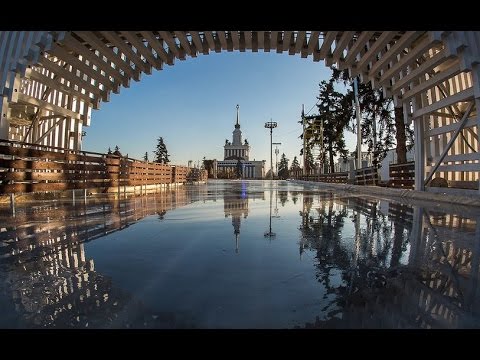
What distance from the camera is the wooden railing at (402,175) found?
45.4 feet

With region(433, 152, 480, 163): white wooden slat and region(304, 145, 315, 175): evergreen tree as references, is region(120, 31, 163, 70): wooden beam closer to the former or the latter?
region(433, 152, 480, 163): white wooden slat

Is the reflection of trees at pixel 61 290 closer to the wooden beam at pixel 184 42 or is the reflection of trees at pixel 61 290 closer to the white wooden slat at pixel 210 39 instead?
the wooden beam at pixel 184 42

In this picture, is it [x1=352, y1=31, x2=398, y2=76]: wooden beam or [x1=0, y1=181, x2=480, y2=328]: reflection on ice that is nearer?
[x1=0, y1=181, x2=480, y2=328]: reflection on ice

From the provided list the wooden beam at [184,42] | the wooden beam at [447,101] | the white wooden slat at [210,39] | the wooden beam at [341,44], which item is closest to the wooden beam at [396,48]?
the wooden beam at [341,44]

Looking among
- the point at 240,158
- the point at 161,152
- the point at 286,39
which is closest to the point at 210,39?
the point at 286,39

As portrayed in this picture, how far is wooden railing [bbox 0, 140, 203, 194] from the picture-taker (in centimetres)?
832

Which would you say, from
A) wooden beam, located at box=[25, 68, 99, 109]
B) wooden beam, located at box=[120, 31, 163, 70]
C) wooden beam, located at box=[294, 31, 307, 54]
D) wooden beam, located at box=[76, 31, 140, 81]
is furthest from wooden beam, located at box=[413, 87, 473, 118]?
wooden beam, located at box=[25, 68, 99, 109]

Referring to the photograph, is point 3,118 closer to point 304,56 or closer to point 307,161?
point 304,56

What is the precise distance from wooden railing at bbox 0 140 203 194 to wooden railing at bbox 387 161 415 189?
11619mm

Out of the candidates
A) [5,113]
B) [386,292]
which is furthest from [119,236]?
[5,113]

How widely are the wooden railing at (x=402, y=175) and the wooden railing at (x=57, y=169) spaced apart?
11.6m

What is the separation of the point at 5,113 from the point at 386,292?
10.3m
